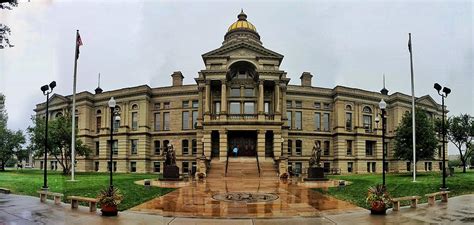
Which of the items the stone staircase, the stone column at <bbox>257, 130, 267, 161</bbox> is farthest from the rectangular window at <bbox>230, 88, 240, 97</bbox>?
the stone staircase

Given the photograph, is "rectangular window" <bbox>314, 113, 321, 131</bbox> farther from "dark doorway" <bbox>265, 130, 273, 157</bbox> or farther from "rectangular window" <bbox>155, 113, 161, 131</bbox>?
"rectangular window" <bbox>155, 113, 161, 131</bbox>

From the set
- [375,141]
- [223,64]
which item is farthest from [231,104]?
[375,141]

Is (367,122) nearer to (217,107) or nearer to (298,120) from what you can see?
(298,120)

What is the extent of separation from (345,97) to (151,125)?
88.4 feet

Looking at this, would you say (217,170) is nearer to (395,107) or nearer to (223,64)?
(223,64)

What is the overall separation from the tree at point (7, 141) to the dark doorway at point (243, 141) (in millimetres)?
29417

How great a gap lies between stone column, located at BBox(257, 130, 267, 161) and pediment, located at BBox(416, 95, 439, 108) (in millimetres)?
27810

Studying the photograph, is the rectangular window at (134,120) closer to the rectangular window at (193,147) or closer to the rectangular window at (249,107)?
the rectangular window at (193,147)

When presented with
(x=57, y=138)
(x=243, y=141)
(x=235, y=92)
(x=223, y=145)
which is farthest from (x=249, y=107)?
(x=57, y=138)

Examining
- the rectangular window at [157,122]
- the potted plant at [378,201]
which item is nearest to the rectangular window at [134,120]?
the rectangular window at [157,122]

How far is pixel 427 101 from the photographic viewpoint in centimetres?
5628

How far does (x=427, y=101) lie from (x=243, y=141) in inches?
1239

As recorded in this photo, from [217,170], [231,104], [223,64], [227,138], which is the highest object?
[223,64]

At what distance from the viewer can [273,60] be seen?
43.1 meters
